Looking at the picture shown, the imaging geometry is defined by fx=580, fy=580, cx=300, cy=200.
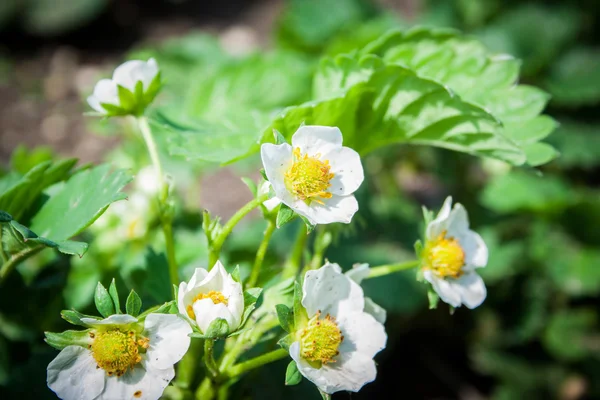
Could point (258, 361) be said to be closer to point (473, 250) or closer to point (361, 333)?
point (361, 333)

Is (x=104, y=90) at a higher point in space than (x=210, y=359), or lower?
higher

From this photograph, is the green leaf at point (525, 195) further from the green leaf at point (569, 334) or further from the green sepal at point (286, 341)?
the green sepal at point (286, 341)

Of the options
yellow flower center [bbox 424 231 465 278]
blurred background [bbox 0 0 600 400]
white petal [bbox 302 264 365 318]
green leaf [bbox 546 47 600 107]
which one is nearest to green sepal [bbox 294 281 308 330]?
white petal [bbox 302 264 365 318]

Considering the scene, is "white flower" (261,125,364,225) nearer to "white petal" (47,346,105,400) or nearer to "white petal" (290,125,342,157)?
"white petal" (290,125,342,157)

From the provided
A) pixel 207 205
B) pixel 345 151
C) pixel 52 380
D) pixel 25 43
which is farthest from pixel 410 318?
pixel 25 43

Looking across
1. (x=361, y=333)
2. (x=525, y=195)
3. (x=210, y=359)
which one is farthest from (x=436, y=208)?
(x=210, y=359)

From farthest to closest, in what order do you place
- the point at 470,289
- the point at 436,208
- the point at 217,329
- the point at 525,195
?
the point at 436,208 < the point at 525,195 < the point at 470,289 < the point at 217,329
